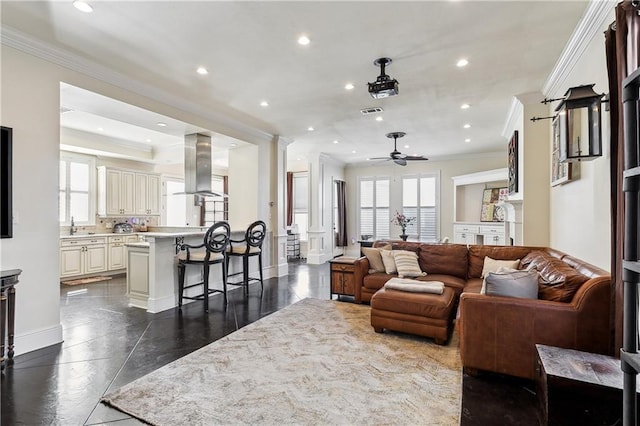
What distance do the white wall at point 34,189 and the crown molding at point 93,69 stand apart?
7cm

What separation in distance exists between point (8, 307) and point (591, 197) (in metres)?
5.20

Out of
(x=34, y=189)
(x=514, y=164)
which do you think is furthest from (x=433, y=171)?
(x=34, y=189)


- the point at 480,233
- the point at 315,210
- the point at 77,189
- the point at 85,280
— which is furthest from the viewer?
the point at 315,210

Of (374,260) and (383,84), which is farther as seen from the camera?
(374,260)

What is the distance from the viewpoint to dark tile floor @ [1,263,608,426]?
6.79 ft

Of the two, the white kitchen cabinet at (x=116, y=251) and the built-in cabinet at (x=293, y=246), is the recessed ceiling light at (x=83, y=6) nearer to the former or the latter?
the white kitchen cabinet at (x=116, y=251)

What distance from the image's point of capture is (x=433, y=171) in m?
9.31

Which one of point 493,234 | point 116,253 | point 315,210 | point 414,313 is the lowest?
point 414,313

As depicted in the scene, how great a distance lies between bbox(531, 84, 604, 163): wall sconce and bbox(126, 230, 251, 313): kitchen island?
4.52 meters

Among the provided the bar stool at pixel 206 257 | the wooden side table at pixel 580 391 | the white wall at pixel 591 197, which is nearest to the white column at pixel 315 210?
the bar stool at pixel 206 257

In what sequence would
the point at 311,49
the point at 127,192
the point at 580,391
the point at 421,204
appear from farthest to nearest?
the point at 421,204 < the point at 127,192 < the point at 311,49 < the point at 580,391

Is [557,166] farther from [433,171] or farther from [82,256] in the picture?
[82,256]

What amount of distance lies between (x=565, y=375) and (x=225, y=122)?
5321mm

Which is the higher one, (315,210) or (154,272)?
(315,210)
